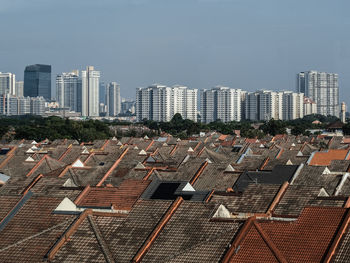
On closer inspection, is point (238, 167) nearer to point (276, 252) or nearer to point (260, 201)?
point (260, 201)

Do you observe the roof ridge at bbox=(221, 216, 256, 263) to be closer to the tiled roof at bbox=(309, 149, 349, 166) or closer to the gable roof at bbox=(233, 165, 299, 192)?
the gable roof at bbox=(233, 165, 299, 192)

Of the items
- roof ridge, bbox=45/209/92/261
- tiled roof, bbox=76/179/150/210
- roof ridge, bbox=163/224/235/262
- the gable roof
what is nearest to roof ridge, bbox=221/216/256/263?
roof ridge, bbox=163/224/235/262

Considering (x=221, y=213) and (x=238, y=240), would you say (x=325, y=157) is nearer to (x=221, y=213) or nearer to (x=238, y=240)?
(x=221, y=213)

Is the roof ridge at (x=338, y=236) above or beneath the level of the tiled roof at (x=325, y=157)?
above

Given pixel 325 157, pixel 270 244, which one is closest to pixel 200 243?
pixel 270 244

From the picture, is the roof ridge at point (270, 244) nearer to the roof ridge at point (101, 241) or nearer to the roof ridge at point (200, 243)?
the roof ridge at point (200, 243)

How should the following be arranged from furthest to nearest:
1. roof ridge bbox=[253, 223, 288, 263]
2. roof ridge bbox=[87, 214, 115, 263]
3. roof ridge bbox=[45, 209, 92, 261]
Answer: roof ridge bbox=[45, 209, 92, 261]
roof ridge bbox=[87, 214, 115, 263]
roof ridge bbox=[253, 223, 288, 263]

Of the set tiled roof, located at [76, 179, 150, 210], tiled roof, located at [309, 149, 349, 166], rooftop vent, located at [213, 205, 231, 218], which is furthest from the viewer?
tiled roof, located at [309, 149, 349, 166]

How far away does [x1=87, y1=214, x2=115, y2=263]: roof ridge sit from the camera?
14351mm

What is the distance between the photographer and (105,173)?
1217 inches

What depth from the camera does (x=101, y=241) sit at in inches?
587

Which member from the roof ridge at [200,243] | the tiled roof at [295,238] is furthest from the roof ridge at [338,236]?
the roof ridge at [200,243]

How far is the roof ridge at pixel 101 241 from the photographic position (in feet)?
47.1

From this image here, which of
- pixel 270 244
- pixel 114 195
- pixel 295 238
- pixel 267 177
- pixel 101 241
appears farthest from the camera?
pixel 267 177
